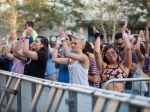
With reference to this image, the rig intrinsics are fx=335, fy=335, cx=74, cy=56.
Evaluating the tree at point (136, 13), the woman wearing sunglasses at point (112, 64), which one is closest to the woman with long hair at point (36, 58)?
the woman wearing sunglasses at point (112, 64)

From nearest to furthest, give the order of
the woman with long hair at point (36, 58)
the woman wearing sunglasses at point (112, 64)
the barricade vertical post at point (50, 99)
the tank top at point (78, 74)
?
the barricade vertical post at point (50, 99) → the tank top at point (78, 74) → the woman wearing sunglasses at point (112, 64) → the woman with long hair at point (36, 58)

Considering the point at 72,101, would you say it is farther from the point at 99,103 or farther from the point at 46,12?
the point at 46,12

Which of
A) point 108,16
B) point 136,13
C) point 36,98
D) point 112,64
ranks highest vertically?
point 136,13

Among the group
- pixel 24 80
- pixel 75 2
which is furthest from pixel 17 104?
pixel 75 2

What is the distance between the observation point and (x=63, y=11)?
42250mm

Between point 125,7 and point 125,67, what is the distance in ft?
123

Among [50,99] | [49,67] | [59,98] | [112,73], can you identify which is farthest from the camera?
[49,67]

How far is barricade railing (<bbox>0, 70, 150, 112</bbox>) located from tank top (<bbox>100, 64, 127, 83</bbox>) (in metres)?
1.28

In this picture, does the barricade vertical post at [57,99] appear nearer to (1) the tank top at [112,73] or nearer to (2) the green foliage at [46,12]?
(1) the tank top at [112,73]

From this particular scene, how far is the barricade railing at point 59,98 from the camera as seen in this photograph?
2883 mm

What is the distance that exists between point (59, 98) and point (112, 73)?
1.70 meters

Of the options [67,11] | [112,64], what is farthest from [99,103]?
[67,11]

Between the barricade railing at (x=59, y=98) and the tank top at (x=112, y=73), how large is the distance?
1285 millimetres

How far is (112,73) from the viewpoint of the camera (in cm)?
541
